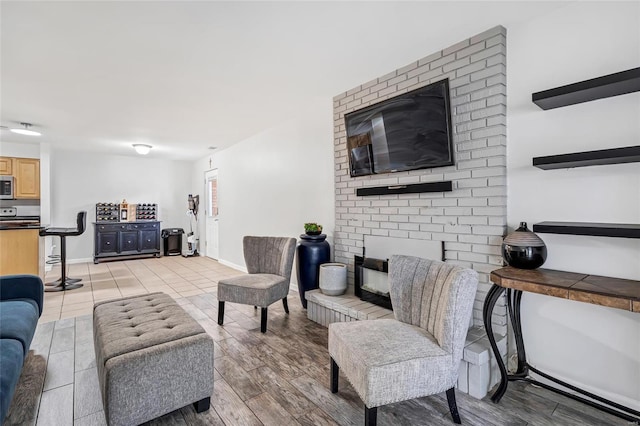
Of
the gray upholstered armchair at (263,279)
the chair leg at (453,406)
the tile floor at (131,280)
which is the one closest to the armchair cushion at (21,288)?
the tile floor at (131,280)

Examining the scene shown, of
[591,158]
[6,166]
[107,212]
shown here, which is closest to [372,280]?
[591,158]

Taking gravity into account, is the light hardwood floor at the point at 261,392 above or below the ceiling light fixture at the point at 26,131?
below

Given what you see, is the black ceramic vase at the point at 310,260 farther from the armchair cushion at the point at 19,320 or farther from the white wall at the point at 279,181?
the armchair cushion at the point at 19,320

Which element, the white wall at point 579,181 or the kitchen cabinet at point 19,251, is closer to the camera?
the white wall at point 579,181

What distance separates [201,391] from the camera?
178cm

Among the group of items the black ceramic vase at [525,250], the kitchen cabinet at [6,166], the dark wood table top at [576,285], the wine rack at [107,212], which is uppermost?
the kitchen cabinet at [6,166]

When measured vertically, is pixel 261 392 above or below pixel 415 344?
below

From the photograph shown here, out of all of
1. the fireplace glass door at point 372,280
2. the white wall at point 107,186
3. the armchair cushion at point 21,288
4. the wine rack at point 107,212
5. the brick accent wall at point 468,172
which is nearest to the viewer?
the brick accent wall at point 468,172

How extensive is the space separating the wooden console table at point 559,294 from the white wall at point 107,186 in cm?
790

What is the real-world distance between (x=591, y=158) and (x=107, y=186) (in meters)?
8.53

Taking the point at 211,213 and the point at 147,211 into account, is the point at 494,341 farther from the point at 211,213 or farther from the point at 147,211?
the point at 147,211

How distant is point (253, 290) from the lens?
2957 mm

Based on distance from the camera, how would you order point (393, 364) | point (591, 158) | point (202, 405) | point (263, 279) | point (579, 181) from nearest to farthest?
point (393, 364) < point (591, 158) < point (202, 405) < point (579, 181) < point (263, 279)

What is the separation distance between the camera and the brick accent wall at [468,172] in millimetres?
2213
